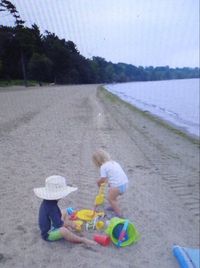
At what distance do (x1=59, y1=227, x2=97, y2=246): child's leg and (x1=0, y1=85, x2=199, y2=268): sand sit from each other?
0.07 m

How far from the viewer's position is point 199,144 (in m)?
12.4

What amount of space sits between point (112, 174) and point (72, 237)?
113 centimetres

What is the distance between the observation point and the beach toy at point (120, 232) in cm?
399

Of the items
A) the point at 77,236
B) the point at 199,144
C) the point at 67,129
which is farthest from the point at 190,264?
the point at 199,144

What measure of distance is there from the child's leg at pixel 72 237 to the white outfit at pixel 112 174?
1.01 m

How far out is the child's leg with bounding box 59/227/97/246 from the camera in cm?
382

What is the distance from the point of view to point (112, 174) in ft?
15.3

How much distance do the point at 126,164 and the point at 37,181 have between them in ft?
8.41

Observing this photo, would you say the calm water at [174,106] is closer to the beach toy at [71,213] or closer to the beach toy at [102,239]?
the beach toy at [71,213]

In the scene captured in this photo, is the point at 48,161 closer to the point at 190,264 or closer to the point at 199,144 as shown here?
the point at 190,264

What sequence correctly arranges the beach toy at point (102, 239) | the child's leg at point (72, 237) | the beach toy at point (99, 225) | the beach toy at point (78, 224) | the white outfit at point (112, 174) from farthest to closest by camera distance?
the white outfit at point (112, 174)
the beach toy at point (99, 225)
the beach toy at point (78, 224)
the beach toy at point (102, 239)
the child's leg at point (72, 237)

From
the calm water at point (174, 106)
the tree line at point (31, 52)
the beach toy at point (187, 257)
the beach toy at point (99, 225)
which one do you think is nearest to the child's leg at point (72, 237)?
the beach toy at point (99, 225)

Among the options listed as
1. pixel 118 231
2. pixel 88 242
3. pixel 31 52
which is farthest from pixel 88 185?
pixel 31 52

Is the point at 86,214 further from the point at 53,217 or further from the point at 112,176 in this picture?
the point at 53,217
